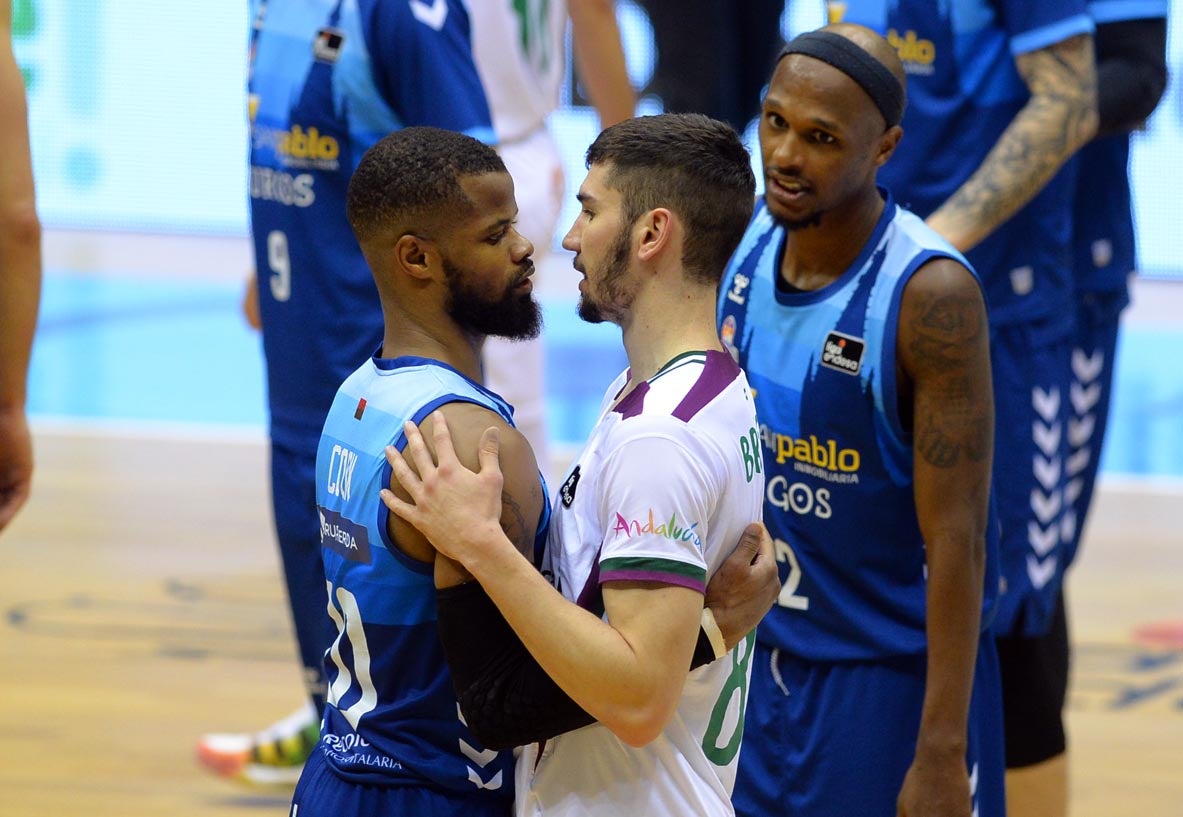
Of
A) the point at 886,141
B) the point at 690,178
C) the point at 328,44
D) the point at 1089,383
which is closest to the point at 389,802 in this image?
the point at 690,178

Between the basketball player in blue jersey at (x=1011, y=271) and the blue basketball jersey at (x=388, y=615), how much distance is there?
172 centimetres

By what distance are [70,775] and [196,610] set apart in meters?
1.45

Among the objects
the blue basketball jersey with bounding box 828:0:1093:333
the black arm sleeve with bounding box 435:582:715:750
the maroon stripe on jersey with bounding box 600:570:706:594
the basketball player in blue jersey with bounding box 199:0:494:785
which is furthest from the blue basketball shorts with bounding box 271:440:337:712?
the maroon stripe on jersey with bounding box 600:570:706:594

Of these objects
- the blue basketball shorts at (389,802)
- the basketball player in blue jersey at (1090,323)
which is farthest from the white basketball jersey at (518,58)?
the blue basketball shorts at (389,802)

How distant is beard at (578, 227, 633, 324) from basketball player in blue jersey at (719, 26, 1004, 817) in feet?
2.27

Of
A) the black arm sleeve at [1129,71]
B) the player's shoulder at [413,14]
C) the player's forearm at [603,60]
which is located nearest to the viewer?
the player's shoulder at [413,14]

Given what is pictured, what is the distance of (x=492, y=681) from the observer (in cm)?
209

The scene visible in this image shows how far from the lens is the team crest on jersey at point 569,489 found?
2.19m

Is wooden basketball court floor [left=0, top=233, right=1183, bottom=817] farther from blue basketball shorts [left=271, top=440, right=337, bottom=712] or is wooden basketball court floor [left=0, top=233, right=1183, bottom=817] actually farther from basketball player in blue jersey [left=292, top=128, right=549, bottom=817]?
basketball player in blue jersey [left=292, top=128, right=549, bottom=817]

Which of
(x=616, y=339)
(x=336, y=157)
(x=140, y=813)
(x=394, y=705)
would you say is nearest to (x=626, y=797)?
(x=394, y=705)

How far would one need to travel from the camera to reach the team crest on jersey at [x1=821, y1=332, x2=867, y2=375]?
2777 millimetres

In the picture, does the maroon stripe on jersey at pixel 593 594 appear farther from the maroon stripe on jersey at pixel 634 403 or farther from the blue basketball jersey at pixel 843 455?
the blue basketball jersey at pixel 843 455

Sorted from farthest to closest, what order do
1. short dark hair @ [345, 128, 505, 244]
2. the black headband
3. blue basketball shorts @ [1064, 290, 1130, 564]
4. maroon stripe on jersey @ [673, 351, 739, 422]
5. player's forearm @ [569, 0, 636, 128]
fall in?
player's forearm @ [569, 0, 636, 128] → blue basketball shorts @ [1064, 290, 1130, 564] → the black headband → short dark hair @ [345, 128, 505, 244] → maroon stripe on jersey @ [673, 351, 739, 422]

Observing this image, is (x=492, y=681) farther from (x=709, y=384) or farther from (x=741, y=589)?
(x=709, y=384)
